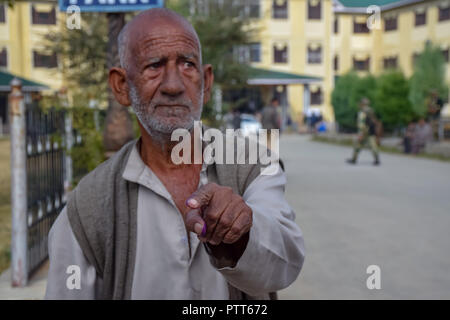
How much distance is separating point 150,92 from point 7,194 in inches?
354

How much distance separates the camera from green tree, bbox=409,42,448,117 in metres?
20.7

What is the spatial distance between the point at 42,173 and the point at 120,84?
3385 millimetres

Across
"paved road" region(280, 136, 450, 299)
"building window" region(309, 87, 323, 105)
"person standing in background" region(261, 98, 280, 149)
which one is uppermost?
"building window" region(309, 87, 323, 105)

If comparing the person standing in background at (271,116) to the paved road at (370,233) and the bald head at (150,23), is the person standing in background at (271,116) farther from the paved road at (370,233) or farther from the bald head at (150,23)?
the bald head at (150,23)

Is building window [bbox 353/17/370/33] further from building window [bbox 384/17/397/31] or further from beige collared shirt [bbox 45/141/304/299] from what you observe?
beige collared shirt [bbox 45/141/304/299]

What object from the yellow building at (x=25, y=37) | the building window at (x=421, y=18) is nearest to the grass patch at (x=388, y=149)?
the building window at (x=421, y=18)

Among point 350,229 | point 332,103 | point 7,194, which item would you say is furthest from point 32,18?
point 350,229

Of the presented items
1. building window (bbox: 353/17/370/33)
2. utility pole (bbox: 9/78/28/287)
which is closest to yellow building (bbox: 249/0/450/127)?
building window (bbox: 353/17/370/33)

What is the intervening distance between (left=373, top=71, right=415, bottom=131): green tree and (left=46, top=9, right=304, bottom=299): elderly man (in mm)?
21264

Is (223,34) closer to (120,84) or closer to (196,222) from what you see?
(120,84)

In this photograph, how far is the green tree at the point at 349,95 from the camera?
25.7 meters

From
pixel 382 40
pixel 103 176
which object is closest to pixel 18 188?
pixel 103 176
